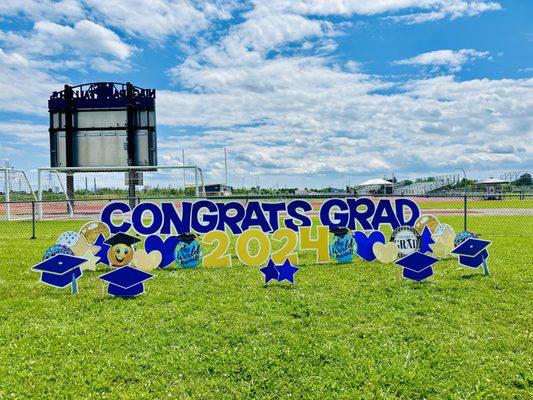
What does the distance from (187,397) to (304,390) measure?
1.01m

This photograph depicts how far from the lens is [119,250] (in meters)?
8.93

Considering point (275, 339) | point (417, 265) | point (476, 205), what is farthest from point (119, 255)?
point (476, 205)

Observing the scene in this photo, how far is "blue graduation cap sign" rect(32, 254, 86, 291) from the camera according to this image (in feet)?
23.1

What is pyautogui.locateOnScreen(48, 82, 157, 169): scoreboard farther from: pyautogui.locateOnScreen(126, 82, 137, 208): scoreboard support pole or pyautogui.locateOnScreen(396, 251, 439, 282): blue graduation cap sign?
pyautogui.locateOnScreen(396, 251, 439, 282): blue graduation cap sign

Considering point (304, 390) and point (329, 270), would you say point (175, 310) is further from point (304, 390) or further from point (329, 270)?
point (329, 270)

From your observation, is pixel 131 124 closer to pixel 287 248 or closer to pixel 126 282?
pixel 287 248

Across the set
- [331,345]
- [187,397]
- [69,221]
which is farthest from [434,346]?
[69,221]

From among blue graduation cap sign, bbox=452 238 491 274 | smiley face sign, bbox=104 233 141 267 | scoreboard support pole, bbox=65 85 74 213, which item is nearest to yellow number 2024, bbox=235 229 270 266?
smiley face sign, bbox=104 233 141 267

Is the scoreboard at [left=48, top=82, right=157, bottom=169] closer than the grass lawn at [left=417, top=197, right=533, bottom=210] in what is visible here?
Yes

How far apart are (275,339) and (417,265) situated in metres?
3.69

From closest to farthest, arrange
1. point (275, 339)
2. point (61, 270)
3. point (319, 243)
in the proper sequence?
point (275, 339), point (61, 270), point (319, 243)

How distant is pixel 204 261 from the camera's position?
9.29 m

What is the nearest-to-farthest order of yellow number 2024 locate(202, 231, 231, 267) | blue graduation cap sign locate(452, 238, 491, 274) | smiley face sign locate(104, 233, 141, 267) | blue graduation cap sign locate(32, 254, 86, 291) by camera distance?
blue graduation cap sign locate(32, 254, 86, 291) < blue graduation cap sign locate(452, 238, 491, 274) < smiley face sign locate(104, 233, 141, 267) < yellow number 2024 locate(202, 231, 231, 267)

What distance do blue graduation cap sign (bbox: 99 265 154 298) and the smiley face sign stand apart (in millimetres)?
2096
